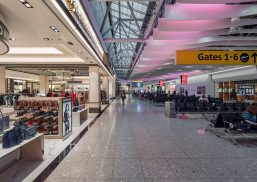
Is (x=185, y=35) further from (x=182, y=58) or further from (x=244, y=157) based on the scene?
(x=244, y=157)

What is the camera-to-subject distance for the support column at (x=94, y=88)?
1354cm

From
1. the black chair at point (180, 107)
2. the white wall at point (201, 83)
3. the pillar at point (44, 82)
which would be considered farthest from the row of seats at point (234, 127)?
the pillar at point (44, 82)

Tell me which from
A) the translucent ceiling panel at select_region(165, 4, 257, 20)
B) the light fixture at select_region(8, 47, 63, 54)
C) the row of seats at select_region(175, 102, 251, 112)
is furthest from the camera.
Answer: the row of seats at select_region(175, 102, 251, 112)

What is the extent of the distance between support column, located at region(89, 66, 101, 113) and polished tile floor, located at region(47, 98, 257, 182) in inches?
297

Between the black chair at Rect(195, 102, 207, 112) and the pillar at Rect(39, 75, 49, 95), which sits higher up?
the pillar at Rect(39, 75, 49, 95)

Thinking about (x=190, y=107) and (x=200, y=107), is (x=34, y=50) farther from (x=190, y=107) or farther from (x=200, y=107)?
(x=200, y=107)

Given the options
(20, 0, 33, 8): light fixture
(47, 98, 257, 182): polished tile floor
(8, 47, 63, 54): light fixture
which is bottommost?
(47, 98, 257, 182): polished tile floor

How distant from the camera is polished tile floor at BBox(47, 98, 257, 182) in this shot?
3.51 metres

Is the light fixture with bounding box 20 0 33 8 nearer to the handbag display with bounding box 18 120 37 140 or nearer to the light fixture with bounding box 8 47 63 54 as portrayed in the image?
the handbag display with bounding box 18 120 37 140

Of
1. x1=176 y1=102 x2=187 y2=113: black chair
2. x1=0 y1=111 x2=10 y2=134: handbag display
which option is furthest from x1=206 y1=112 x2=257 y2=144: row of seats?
x1=0 y1=111 x2=10 y2=134: handbag display

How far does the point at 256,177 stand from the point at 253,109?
3821 mm

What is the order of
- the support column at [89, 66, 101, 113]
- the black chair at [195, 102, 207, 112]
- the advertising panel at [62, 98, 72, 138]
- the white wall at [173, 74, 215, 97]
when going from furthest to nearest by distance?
1. the white wall at [173, 74, 215, 97]
2. the support column at [89, 66, 101, 113]
3. the black chair at [195, 102, 207, 112]
4. the advertising panel at [62, 98, 72, 138]

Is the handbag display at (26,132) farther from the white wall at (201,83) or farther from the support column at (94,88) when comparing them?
the white wall at (201,83)

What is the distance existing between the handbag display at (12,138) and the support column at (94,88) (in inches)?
399
